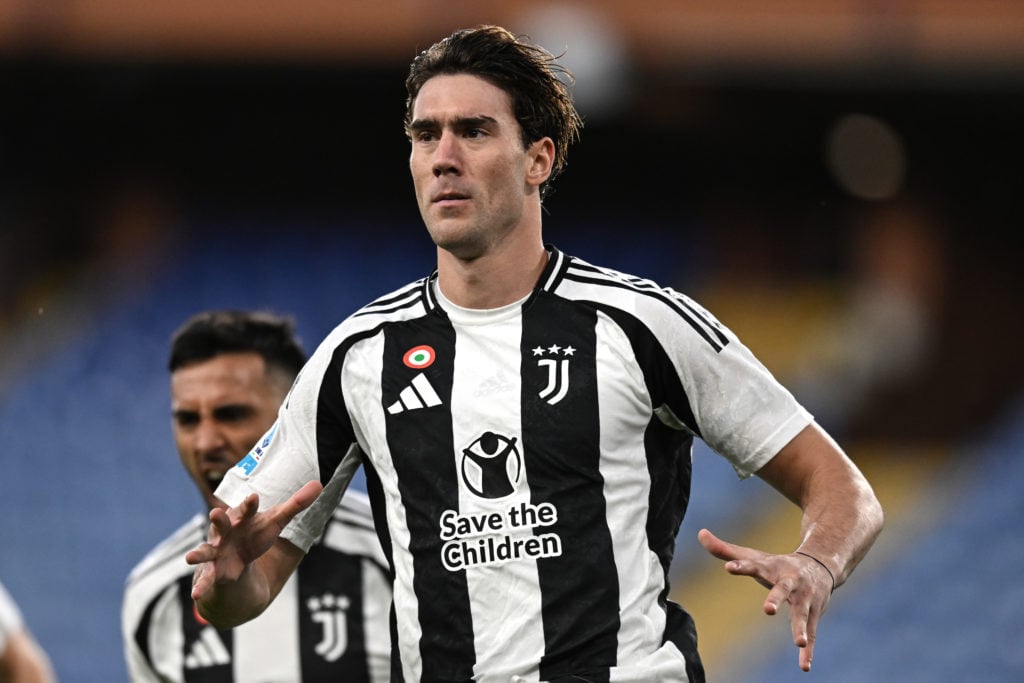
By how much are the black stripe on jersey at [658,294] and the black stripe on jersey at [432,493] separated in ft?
1.20

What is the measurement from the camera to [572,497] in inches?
141

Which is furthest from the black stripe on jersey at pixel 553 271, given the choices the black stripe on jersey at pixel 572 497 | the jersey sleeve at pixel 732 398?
the jersey sleeve at pixel 732 398

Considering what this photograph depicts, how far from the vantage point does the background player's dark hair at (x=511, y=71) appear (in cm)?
388

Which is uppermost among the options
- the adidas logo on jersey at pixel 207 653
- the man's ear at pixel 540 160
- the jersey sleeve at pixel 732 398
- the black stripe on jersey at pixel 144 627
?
the man's ear at pixel 540 160

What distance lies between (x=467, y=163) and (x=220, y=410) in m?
2.11

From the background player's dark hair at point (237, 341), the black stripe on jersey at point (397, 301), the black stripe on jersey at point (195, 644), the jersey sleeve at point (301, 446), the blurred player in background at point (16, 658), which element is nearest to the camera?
the jersey sleeve at point (301, 446)

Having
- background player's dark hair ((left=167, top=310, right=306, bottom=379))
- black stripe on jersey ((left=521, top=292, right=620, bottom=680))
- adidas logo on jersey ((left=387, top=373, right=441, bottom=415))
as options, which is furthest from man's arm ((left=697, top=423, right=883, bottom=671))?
background player's dark hair ((left=167, top=310, right=306, bottom=379))

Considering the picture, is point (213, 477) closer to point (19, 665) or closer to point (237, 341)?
point (237, 341)

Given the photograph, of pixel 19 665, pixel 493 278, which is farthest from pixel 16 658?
pixel 493 278

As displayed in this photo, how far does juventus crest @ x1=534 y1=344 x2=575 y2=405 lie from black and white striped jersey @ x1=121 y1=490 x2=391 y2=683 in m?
1.89

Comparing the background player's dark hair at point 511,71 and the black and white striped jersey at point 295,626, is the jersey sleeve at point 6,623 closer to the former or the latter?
the black and white striped jersey at point 295,626

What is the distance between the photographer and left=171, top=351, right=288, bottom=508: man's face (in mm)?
5422

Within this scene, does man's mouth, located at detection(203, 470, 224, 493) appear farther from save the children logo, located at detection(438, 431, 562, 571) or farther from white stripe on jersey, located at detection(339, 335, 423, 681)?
save the children logo, located at detection(438, 431, 562, 571)

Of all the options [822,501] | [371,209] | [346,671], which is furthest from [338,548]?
[371,209]
